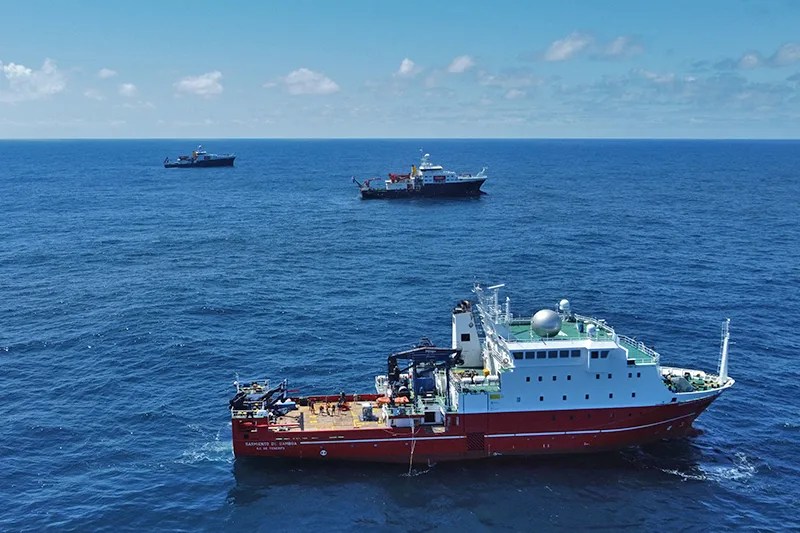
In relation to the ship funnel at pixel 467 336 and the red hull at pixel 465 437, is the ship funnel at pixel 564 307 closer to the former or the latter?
the ship funnel at pixel 467 336

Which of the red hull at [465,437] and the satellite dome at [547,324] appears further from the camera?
the satellite dome at [547,324]

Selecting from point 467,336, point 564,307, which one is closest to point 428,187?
point 564,307

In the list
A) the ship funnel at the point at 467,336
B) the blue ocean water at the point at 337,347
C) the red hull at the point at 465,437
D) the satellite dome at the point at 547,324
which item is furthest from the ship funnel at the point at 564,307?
the blue ocean water at the point at 337,347

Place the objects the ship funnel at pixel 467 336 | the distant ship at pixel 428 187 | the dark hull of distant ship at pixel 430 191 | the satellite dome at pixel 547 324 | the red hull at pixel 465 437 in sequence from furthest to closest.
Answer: the distant ship at pixel 428 187 < the dark hull of distant ship at pixel 430 191 < the ship funnel at pixel 467 336 < the satellite dome at pixel 547 324 < the red hull at pixel 465 437

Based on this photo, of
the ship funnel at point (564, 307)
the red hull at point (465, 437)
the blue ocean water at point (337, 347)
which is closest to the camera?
the blue ocean water at point (337, 347)

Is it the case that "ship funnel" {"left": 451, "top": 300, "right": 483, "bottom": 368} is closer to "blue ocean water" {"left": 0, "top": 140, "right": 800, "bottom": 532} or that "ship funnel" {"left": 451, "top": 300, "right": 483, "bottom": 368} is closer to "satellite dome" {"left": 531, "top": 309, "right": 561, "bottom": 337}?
"satellite dome" {"left": 531, "top": 309, "right": 561, "bottom": 337}
